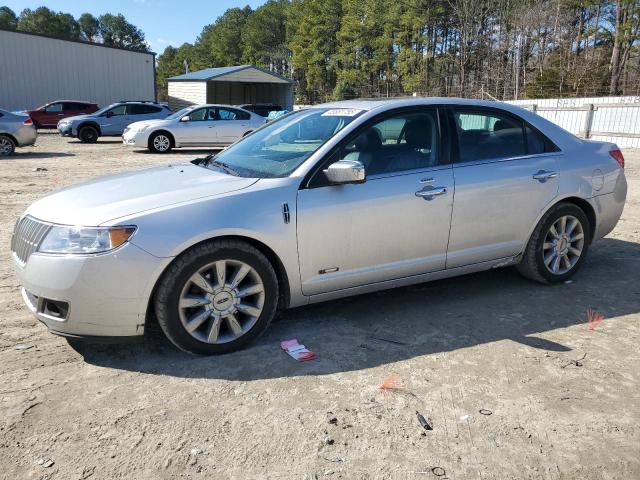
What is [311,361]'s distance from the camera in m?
3.54

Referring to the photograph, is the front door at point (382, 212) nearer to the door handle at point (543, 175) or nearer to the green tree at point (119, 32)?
the door handle at point (543, 175)

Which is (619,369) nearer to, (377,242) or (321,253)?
(377,242)

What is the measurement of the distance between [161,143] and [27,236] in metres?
14.7

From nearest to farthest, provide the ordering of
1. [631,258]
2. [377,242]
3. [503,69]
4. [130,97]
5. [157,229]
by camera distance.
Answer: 1. [157,229]
2. [377,242]
3. [631,258]
4. [130,97]
5. [503,69]

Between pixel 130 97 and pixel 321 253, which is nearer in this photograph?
pixel 321 253

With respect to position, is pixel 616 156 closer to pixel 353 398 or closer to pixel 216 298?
pixel 353 398

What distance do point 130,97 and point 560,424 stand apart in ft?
134

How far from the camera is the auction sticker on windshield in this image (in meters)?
4.19

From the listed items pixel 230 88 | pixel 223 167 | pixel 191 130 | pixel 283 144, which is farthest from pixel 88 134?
pixel 230 88

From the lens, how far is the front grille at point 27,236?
134 inches

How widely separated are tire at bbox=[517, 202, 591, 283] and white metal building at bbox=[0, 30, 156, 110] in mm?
35916

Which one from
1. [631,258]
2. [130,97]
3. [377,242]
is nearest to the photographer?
[377,242]

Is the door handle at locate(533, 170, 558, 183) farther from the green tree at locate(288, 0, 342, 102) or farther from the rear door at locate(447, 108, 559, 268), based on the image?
the green tree at locate(288, 0, 342, 102)

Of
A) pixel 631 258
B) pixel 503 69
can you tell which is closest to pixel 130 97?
pixel 503 69
